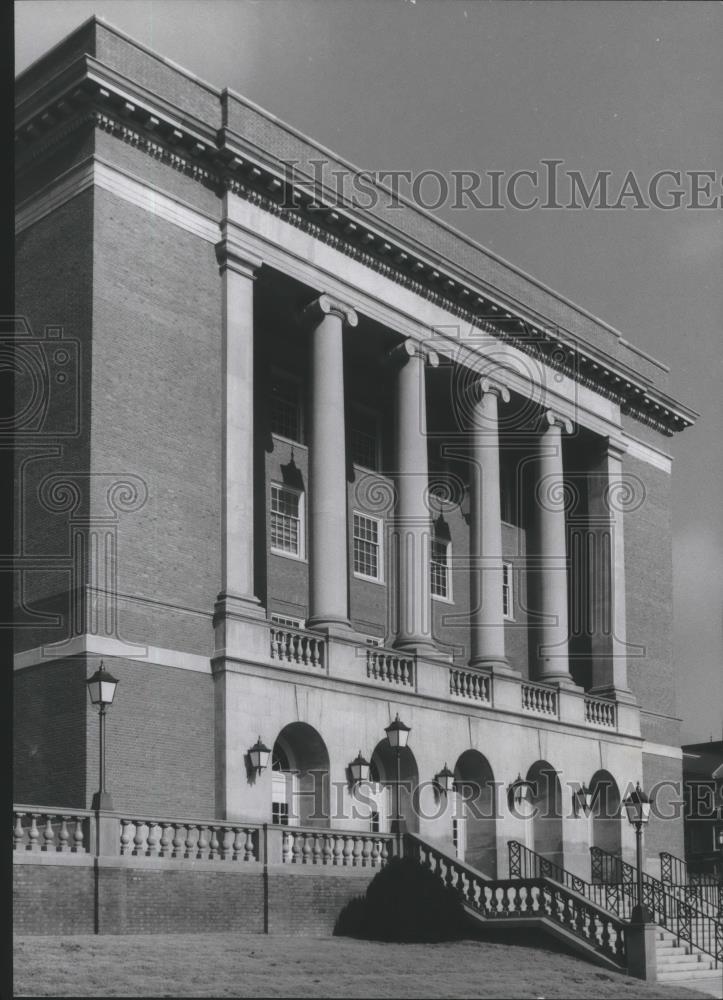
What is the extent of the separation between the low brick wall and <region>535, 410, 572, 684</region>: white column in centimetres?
1689

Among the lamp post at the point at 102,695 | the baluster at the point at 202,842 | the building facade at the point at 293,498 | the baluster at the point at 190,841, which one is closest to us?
the lamp post at the point at 102,695

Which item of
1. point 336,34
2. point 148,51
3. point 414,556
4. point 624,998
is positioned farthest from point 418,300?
point 624,998

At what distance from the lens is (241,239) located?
38.1 m

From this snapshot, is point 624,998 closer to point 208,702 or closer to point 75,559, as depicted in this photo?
point 208,702

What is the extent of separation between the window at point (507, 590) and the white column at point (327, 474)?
1193 centimetres

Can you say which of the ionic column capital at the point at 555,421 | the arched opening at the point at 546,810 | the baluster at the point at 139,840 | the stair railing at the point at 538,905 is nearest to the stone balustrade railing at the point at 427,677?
the arched opening at the point at 546,810

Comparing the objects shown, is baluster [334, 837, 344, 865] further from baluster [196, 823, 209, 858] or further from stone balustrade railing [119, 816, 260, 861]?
baluster [196, 823, 209, 858]

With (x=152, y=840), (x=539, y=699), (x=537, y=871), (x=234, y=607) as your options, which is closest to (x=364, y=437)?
(x=539, y=699)

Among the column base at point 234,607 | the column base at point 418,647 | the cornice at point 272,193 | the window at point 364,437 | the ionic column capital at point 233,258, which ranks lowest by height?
the column base at point 418,647

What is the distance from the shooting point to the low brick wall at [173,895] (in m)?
25.8

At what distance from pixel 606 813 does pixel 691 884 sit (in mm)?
3566

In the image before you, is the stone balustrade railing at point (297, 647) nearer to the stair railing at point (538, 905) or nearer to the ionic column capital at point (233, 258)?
the stair railing at point (538, 905)

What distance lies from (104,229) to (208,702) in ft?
36.4

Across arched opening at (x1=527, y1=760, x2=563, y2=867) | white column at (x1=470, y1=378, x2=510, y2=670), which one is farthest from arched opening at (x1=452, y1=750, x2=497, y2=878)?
white column at (x1=470, y1=378, x2=510, y2=670)
